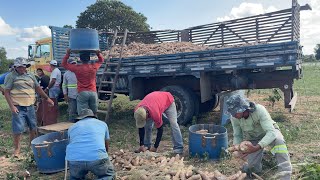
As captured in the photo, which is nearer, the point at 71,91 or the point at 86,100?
the point at 86,100

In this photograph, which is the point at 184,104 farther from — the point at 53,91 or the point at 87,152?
the point at 87,152

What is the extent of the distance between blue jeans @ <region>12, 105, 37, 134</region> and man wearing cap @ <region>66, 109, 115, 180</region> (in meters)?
1.99

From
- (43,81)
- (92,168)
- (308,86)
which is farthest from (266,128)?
(308,86)

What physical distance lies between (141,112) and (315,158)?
2.71m

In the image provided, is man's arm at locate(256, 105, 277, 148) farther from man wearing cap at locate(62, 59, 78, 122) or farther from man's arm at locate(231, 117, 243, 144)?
man wearing cap at locate(62, 59, 78, 122)

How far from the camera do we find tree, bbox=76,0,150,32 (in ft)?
101

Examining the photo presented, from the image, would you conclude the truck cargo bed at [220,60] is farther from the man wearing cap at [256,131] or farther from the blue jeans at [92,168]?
the blue jeans at [92,168]

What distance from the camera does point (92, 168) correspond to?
3746mm

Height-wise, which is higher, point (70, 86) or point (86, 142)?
point (70, 86)

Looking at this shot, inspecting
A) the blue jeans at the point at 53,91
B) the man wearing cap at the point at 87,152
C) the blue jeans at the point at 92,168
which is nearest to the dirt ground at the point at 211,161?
the blue jeans at the point at 92,168

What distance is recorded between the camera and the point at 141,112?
4684 mm

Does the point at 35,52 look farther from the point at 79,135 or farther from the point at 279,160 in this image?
the point at 279,160

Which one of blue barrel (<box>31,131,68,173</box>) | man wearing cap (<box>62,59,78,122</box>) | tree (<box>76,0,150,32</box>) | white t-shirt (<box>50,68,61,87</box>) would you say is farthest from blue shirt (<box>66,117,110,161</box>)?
tree (<box>76,0,150,32</box>)

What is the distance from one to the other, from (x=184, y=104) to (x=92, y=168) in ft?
12.3
